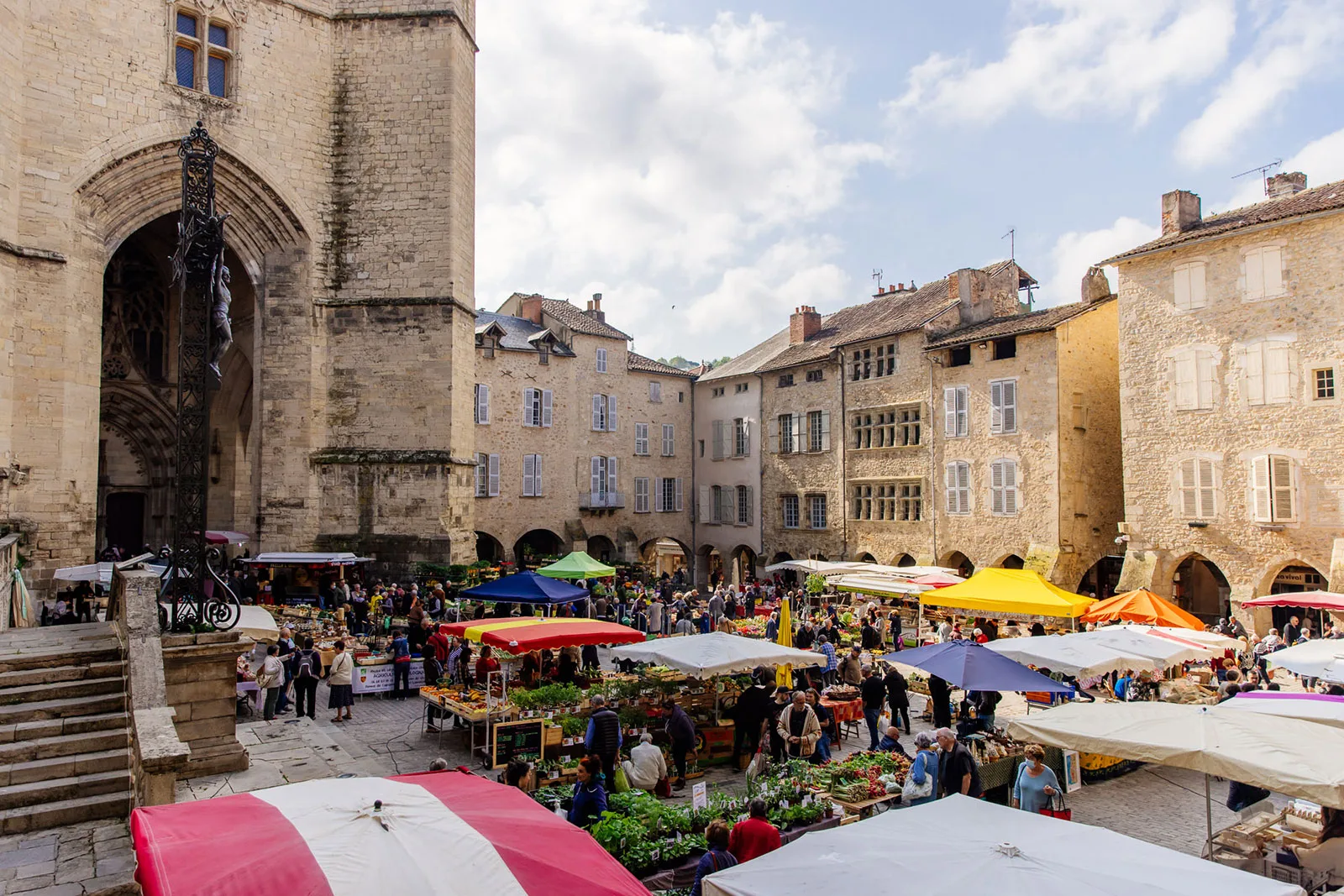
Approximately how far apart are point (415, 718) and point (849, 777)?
20.8 ft

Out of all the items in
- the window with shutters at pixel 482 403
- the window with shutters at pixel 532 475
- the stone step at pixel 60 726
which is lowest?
the stone step at pixel 60 726

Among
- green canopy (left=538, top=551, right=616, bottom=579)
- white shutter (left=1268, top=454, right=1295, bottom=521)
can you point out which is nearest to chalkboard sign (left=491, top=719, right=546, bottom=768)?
green canopy (left=538, top=551, right=616, bottom=579)

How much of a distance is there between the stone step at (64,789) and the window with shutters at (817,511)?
23946 mm

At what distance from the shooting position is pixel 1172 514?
2002 cm

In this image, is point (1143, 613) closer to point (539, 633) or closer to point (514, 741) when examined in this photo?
point (539, 633)

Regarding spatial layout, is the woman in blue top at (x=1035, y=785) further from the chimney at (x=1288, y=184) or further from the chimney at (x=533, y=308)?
the chimney at (x=533, y=308)

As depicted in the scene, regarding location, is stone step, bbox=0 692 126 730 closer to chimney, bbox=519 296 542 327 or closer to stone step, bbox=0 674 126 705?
stone step, bbox=0 674 126 705

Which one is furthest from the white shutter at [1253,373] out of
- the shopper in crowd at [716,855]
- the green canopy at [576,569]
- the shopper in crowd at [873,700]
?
the shopper in crowd at [716,855]

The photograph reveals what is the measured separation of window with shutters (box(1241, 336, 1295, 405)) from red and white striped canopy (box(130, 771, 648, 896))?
1957 centimetres

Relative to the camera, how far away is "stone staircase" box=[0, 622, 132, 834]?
6465mm

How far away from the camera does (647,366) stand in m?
33.2

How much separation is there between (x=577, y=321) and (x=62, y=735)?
2555 centimetres

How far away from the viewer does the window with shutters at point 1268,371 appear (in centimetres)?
1811

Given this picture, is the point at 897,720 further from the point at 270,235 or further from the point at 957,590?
the point at 270,235
